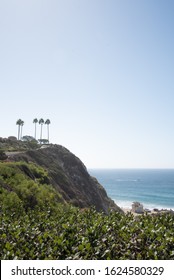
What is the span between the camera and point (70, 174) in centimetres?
6531

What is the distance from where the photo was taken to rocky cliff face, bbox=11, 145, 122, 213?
161ft

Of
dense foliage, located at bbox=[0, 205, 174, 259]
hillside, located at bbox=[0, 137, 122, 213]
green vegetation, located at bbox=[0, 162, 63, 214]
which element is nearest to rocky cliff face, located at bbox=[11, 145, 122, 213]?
hillside, located at bbox=[0, 137, 122, 213]

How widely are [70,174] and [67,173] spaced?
2.16 m

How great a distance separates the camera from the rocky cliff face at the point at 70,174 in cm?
4912

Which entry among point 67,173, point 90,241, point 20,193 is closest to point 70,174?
point 67,173

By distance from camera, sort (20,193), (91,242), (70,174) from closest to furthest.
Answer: (91,242), (20,193), (70,174)

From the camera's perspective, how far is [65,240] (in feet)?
25.2

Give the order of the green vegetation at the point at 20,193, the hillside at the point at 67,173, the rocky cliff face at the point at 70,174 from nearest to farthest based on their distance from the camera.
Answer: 1. the green vegetation at the point at 20,193
2. the hillside at the point at 67,173
3. the rocky cliff face at the point at 70,174

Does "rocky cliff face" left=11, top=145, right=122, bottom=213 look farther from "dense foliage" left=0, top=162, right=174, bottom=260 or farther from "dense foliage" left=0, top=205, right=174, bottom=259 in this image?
"dense foliage" left=0, top=205, right=174, bottom=259

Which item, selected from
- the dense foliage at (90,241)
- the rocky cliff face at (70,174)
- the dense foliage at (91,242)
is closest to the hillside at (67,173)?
the rocky cliff face at (70,174)

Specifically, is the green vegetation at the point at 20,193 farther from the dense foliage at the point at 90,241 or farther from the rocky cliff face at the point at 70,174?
the rocky cliff face at the point at 70,174

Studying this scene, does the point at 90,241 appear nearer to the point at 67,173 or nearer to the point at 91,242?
the point at 91,242
